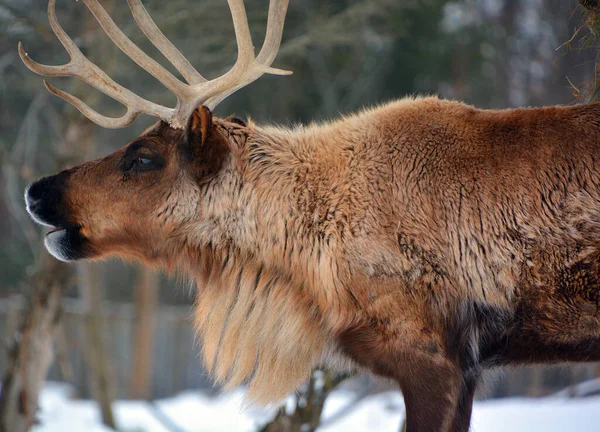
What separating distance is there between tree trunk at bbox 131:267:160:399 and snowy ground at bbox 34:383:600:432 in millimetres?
1003

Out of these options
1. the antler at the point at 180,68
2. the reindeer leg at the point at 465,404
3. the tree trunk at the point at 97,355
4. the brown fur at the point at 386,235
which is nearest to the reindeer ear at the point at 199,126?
the brown fur at the point at 386,235

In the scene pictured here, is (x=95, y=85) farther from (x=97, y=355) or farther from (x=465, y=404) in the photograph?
(x=97, y=355)

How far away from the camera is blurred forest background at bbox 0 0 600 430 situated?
7840 millimetres

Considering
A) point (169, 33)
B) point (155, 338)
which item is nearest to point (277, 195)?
point (169, 33)

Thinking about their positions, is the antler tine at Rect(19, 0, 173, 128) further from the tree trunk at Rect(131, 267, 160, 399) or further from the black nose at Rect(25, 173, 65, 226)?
the tree trunk at Rect(131, 267, 160, 399)

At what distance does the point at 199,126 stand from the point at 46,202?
1.01 metres

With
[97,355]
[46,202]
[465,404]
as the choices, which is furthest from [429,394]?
[97,355]

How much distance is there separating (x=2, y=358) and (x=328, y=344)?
12825 millimetres

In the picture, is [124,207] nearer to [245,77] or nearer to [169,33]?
[245,77]

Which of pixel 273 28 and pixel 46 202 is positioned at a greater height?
pixel 273 28

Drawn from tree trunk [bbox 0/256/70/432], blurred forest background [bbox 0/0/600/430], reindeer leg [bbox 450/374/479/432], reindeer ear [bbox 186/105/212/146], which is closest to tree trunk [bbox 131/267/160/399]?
blurred forest background [bbox 0/0/600/430]

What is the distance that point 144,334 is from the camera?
1380cm

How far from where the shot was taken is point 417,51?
12031 millimetres

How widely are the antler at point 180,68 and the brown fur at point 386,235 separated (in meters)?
0.20
